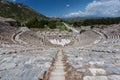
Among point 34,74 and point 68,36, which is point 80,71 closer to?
point 34,74

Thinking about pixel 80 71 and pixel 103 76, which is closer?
pixel 103 76

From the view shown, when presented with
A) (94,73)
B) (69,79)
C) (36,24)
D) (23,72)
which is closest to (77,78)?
(69,79)

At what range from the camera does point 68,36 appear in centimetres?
5753

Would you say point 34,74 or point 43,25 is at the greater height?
point 43,25

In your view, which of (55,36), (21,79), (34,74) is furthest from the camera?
(55,36)

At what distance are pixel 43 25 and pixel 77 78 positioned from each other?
244 ft

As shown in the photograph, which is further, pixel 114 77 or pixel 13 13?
pixel 13 13

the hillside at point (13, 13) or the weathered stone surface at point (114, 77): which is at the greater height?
the hillside at point (13, 13)

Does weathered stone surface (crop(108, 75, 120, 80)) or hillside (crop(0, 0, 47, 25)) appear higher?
hillside (crop(0, 0, 47, 25))

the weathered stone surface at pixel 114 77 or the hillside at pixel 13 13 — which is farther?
the hillside at pixel 13 13

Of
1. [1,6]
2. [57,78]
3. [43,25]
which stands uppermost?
[1,6]

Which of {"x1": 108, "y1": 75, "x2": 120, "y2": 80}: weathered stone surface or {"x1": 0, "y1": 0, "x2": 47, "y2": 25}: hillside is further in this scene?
{"x1": 0, "y1": 0, "x2": 47, "y2": 25}: hillside

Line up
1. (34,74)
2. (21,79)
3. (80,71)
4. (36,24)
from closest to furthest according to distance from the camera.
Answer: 1. (21,79)
2. (34,74)
3. (80,71)
4. (36,24)

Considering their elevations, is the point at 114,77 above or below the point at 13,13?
below
